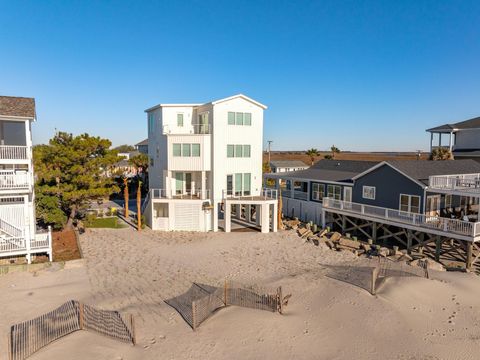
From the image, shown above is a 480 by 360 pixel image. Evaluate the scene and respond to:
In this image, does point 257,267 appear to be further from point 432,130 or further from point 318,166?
point 432,130

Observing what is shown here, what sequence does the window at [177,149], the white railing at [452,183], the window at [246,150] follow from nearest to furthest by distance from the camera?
the white railing at [452,183], the window at [177,149], the window at [246,150]

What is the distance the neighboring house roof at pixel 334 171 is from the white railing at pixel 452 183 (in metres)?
7.43

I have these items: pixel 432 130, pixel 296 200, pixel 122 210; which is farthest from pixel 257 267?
pixel 432 130

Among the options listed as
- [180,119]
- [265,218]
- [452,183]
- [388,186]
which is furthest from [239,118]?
[452,183]

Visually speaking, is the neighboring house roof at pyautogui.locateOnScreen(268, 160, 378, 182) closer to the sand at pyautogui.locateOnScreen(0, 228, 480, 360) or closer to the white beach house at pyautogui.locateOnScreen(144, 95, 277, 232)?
the white beach house at pyautogui.locateOnScreen(144, 95, 277, 232)

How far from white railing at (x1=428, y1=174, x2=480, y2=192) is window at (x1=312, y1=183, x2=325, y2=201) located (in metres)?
10.3

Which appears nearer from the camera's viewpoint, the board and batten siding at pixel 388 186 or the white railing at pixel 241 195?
the board and batten siding at pixel 388 186

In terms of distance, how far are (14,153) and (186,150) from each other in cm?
1207

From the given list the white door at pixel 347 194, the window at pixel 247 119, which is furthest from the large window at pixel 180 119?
the white door at pixel 347 194

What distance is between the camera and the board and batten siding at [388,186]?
83.3 feet

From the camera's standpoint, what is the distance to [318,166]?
3847 cm

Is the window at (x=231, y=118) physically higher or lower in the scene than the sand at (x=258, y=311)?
higher

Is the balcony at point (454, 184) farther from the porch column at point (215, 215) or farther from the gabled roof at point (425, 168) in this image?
the porch column at point (215, 215)

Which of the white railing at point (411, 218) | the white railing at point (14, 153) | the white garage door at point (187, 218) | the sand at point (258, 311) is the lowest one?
the sand at point (258, 311)
